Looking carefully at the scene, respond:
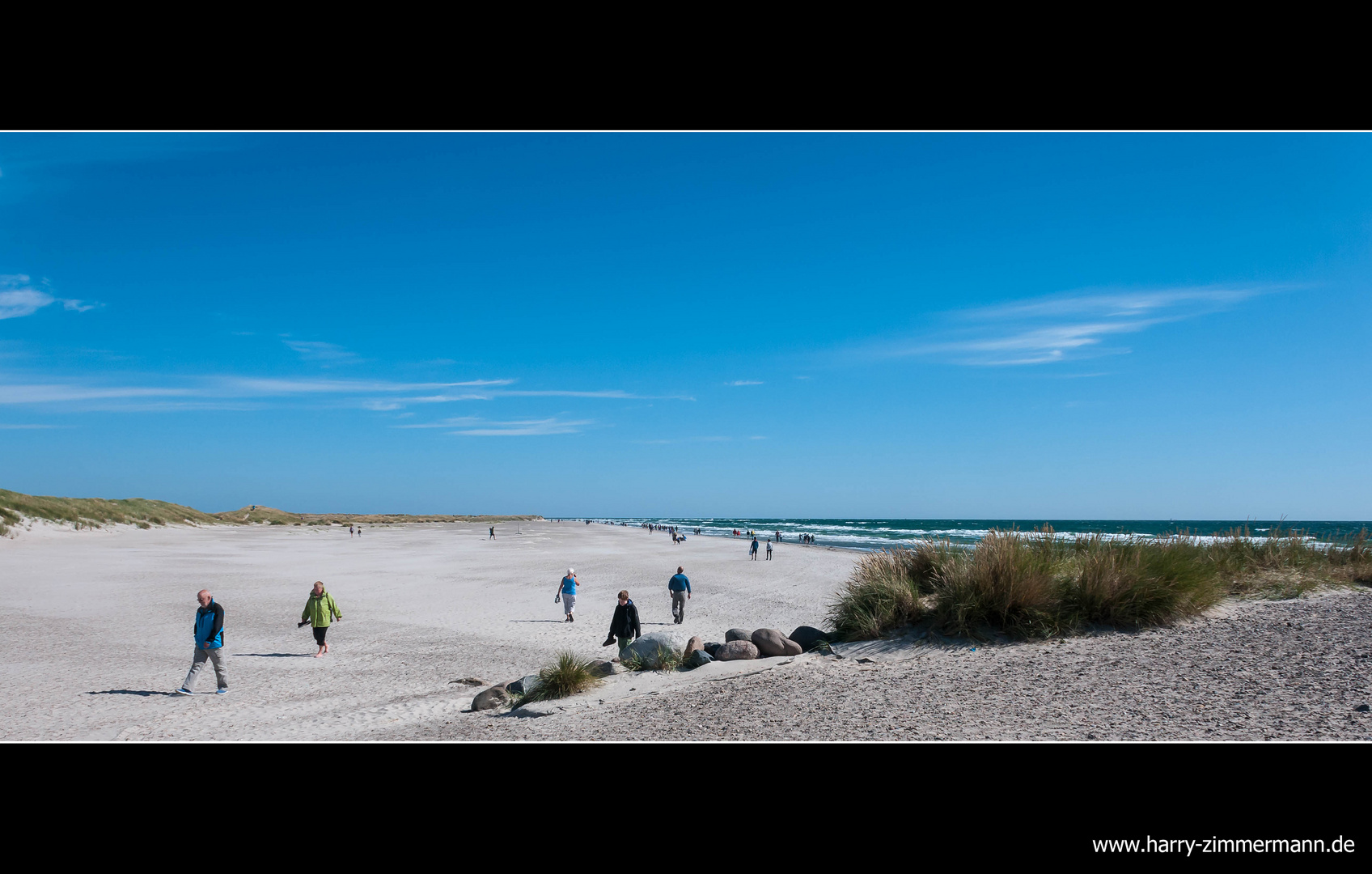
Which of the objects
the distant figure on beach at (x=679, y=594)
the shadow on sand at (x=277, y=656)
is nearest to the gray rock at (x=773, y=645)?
the distant figure on beach at (x=679, y=594)

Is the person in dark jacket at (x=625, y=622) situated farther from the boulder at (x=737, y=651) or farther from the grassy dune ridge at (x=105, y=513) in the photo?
the grassy dune ridge at (x=105, y=513)

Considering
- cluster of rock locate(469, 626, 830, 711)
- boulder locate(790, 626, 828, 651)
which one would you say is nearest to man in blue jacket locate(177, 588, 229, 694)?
cluster of rock locate(469, 626, 830, 711)

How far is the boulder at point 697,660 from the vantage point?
9020 millimetres

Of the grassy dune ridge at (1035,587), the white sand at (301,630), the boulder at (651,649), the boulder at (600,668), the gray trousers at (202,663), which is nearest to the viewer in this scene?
the grassy dune ridge at (1035,587)

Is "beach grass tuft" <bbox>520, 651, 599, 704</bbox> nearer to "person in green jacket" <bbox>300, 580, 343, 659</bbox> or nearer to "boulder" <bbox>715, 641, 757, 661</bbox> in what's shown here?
"boulder" <bbox>715, 641, 757, 661</bbox>

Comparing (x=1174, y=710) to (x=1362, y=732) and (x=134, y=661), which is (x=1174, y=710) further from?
(x=134, y=661)

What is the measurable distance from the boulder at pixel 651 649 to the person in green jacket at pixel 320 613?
7.43m

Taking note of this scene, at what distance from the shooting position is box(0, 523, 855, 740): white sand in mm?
9508

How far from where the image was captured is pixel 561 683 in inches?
338

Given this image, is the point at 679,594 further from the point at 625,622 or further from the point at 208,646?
the point at 208,646

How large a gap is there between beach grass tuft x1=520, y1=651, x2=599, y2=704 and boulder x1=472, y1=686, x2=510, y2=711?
0.48 metres

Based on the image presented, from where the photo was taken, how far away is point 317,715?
9.48 meters
